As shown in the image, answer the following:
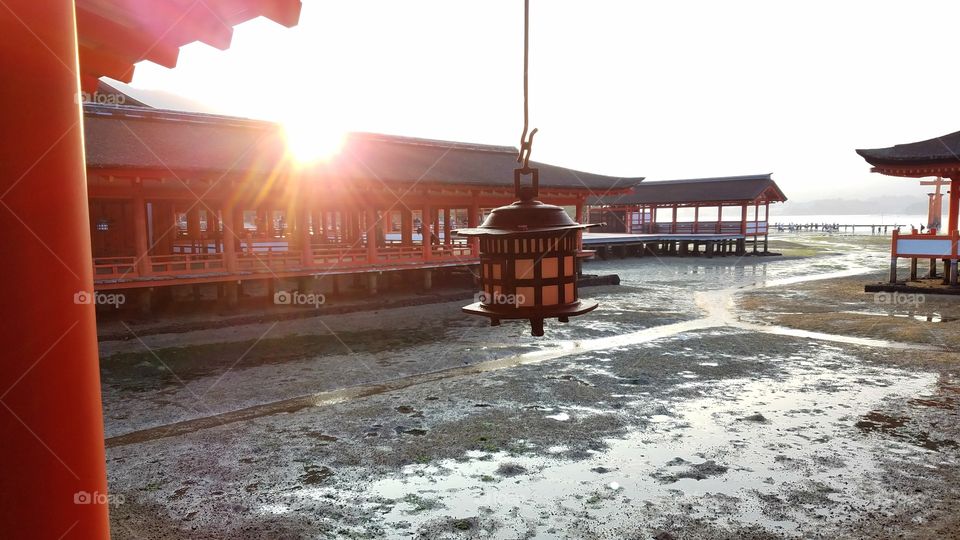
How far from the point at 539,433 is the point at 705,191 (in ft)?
122

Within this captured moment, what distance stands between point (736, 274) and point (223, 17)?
27.9 meters

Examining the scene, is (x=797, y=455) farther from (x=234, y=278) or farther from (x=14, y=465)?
(x=234, y=278)

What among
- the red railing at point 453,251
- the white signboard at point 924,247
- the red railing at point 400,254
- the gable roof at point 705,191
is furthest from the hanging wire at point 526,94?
the gable roof at point 705,191

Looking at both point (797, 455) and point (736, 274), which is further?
point (736, 274)

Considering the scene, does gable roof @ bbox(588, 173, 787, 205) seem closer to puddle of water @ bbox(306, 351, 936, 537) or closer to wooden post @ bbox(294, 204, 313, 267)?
wooden post @ bbox(294, 204, 313, 267)

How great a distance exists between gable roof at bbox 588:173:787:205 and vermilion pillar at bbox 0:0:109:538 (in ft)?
123

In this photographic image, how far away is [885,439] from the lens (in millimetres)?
6848

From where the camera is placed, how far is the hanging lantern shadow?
140 inches

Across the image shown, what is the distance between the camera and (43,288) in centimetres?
152

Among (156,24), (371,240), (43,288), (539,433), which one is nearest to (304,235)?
(371,240)

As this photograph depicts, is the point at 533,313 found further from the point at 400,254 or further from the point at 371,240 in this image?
the point at 400,254

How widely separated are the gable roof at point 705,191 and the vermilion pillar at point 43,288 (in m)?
37.4

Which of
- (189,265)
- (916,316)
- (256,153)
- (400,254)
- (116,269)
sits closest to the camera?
(116,269)

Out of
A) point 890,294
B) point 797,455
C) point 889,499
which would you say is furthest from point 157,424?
point 890,294
